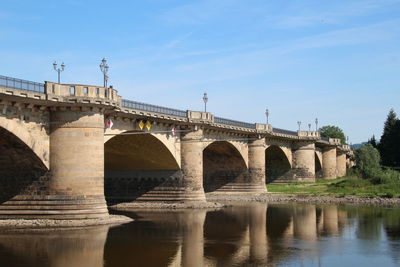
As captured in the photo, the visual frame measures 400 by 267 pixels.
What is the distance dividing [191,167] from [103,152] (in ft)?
53.6

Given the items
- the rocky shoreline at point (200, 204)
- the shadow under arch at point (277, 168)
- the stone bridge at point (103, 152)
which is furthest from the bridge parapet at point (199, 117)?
the shadow under arch at point (277, 168)

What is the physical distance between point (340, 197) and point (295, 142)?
2855 centimetres

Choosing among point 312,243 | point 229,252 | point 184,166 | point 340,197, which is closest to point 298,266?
point 229,252

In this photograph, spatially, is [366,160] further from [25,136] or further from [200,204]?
[25,136]

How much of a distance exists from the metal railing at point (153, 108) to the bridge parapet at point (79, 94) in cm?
581

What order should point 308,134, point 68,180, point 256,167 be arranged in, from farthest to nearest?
point 308,134 → point 256,167 → point 68,180

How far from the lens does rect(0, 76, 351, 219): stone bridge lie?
3728cm

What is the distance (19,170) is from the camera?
38938 mm

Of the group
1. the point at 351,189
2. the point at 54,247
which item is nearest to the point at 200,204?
the point at 351,189

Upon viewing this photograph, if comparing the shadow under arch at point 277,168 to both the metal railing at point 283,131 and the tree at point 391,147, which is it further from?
the tree at point 391,147

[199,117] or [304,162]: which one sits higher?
[199,117]

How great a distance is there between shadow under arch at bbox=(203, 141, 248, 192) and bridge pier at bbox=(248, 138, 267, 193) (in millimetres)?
858

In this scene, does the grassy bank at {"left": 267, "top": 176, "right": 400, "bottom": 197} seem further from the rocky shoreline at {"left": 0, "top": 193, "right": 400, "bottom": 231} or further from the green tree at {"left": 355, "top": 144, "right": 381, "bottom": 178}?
the rocky shoreline at {"left": 0, "top": 193, "right": 400, "bottom": 231}

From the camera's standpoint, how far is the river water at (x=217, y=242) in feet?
87.7
